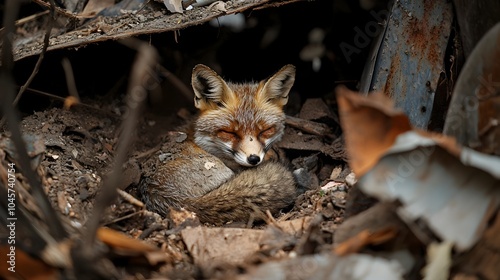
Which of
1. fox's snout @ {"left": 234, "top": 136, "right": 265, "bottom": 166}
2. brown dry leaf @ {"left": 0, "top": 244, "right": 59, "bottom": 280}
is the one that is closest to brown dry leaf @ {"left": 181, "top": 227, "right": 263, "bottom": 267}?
brown dry leaf @ {"left": 0, "top": 244, "right": 59, "bottom": 280}

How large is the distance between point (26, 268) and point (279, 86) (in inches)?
122

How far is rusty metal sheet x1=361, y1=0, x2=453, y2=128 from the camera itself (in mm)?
4117

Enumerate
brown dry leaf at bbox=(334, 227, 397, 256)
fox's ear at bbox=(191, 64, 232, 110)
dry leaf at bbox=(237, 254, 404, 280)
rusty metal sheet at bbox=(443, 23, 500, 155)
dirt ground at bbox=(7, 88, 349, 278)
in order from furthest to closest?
fox's ear at bbox=(191, 64, 232, 110) < dirt ground at bbox=(7, 88, 349, 278) < rusty metal sheet at bbox=(443, 23, 500, 155) < brown dry leaf at bbox=(334, 227, 397, 256) < dry leaf at bbox=(237, 254, 404, 280)

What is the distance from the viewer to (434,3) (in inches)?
163

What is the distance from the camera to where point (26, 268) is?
2527 millimetres

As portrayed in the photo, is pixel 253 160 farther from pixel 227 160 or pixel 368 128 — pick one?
pixel 368 128

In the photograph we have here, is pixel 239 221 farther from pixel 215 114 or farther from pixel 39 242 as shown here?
pixel 39 242

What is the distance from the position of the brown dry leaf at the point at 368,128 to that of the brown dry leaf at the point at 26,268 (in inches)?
60.0

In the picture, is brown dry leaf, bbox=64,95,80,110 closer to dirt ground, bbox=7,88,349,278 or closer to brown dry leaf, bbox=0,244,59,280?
dirt ground, bbox=7,88,349,278

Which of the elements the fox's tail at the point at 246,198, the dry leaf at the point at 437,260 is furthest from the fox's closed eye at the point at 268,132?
the dry leaf at the point at 437,260

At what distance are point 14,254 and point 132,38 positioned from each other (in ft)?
7.44

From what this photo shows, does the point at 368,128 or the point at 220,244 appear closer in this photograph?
the point at 368,128

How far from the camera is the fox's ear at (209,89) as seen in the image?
4708 millimetres


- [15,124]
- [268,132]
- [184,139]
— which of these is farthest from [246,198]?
[15,124]
